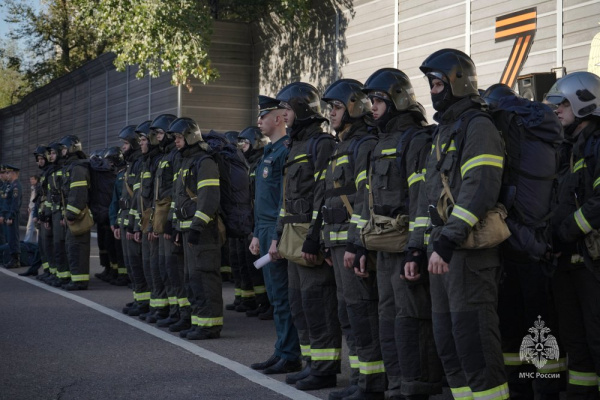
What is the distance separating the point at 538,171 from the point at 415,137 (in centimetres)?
97

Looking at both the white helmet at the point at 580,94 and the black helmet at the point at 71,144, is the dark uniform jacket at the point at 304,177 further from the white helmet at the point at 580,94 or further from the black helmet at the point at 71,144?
the black helmet at the point at 71,144

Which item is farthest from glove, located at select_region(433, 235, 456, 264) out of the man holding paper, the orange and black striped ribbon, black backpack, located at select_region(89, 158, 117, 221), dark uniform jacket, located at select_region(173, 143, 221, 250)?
black backpack, located at select_region(89, 158, 117, 221)

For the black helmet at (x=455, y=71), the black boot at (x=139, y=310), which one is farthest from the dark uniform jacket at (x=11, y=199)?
the black helmet at (x=455, y=71)

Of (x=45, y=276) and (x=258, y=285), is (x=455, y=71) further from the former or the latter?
(x=45, y=276)

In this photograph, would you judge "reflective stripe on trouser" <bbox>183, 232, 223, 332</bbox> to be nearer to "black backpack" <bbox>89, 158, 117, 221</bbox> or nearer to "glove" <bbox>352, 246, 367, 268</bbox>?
"glove" <bbox>352, 246, 367, 268</bbox>

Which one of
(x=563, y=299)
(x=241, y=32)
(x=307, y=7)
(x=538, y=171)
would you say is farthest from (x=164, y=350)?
(x=241, y=32)

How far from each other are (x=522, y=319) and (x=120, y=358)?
3.87 metres

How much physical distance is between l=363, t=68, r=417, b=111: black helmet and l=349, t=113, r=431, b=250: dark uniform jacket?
91 mm

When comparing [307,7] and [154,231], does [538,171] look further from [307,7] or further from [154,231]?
[307,7]

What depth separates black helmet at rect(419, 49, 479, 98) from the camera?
18.4 feet

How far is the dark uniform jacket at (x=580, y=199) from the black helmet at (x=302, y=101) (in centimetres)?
217

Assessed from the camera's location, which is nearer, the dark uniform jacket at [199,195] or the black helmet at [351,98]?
the black helmet at [351,98]

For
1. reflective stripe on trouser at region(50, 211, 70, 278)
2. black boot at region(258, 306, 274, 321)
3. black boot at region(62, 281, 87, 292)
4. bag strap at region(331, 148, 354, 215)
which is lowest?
black boot at region(258, 306, 274, 321)

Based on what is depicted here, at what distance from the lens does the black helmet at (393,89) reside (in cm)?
638
